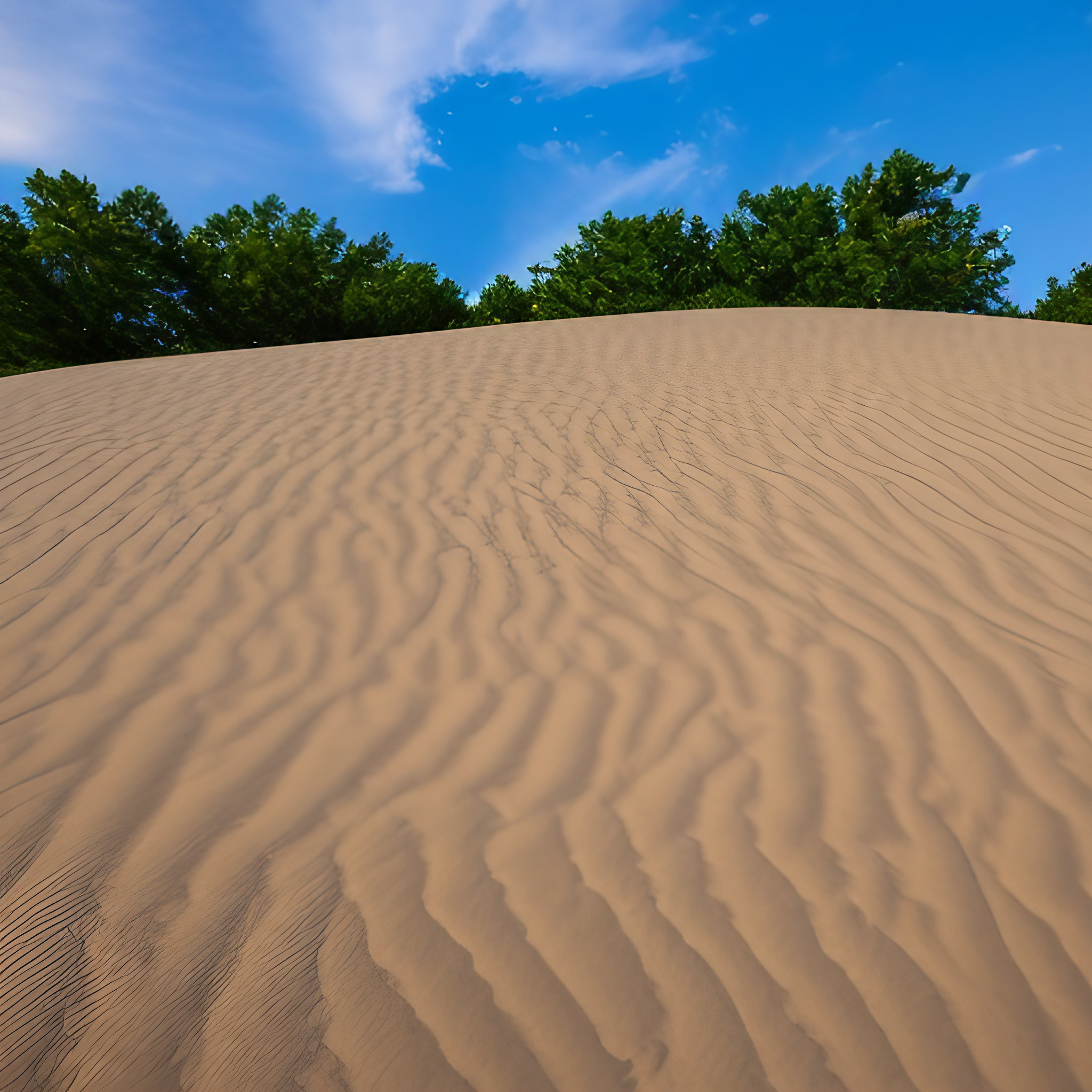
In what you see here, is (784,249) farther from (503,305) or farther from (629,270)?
(503,305)

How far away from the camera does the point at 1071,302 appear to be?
966 inches

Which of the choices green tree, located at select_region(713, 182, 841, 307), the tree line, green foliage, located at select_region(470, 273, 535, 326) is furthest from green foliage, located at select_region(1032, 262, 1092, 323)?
green foliage, located at select_region(470, 273, 535, 326)

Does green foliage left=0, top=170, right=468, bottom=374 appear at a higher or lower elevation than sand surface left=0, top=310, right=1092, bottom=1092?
higher

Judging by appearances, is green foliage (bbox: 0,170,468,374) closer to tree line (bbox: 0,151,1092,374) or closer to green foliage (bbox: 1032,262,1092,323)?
tree line (bbox: 0,151,1092,374)

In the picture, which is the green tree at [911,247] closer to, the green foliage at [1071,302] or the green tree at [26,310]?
the green foliage at [1071,302]

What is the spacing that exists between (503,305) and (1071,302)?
792 inches

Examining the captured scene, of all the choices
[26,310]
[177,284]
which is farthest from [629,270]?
[26,310]

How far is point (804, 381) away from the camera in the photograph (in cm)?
573

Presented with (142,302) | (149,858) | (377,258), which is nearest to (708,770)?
(149,858)

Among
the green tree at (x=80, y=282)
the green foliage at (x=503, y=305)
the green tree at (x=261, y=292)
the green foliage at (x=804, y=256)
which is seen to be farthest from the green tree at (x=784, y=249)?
the green tree at (x=80, y=282)

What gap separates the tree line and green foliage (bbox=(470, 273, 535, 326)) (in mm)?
64

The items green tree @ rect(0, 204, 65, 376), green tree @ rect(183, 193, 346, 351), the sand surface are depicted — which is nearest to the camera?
the sand surface

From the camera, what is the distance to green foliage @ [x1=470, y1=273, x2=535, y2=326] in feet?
82.0

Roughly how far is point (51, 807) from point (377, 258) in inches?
993
